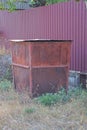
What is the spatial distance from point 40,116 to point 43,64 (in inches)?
84.6

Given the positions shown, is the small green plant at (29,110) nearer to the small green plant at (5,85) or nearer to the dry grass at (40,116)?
the dry grass at (40,116)

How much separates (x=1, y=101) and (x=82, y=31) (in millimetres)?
3232

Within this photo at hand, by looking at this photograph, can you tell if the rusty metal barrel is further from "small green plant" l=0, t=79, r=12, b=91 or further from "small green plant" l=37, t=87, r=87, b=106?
"small green plant" l=0, t=79, r=12, b=91

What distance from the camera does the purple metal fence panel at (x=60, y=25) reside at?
11086mm

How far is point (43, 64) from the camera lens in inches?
384

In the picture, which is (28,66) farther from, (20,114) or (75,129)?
(75,129)

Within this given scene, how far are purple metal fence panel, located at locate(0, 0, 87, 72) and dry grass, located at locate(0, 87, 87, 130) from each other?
2588mm

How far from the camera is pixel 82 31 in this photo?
11008 millimetres

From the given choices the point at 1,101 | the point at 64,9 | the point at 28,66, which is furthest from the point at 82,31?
the point at 1,101

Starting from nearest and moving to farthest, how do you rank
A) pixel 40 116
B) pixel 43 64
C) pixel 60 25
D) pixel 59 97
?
pixel 40 116
pixel 59 97
pixel 43 64
pixel 60 25

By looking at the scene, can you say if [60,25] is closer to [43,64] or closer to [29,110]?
[43,64]

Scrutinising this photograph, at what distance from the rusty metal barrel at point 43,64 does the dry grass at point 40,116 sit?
2.23 feet

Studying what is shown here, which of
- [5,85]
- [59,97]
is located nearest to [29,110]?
[59,97]

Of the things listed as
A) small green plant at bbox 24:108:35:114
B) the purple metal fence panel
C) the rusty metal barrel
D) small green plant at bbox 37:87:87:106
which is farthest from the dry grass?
the purple metal fence panel
